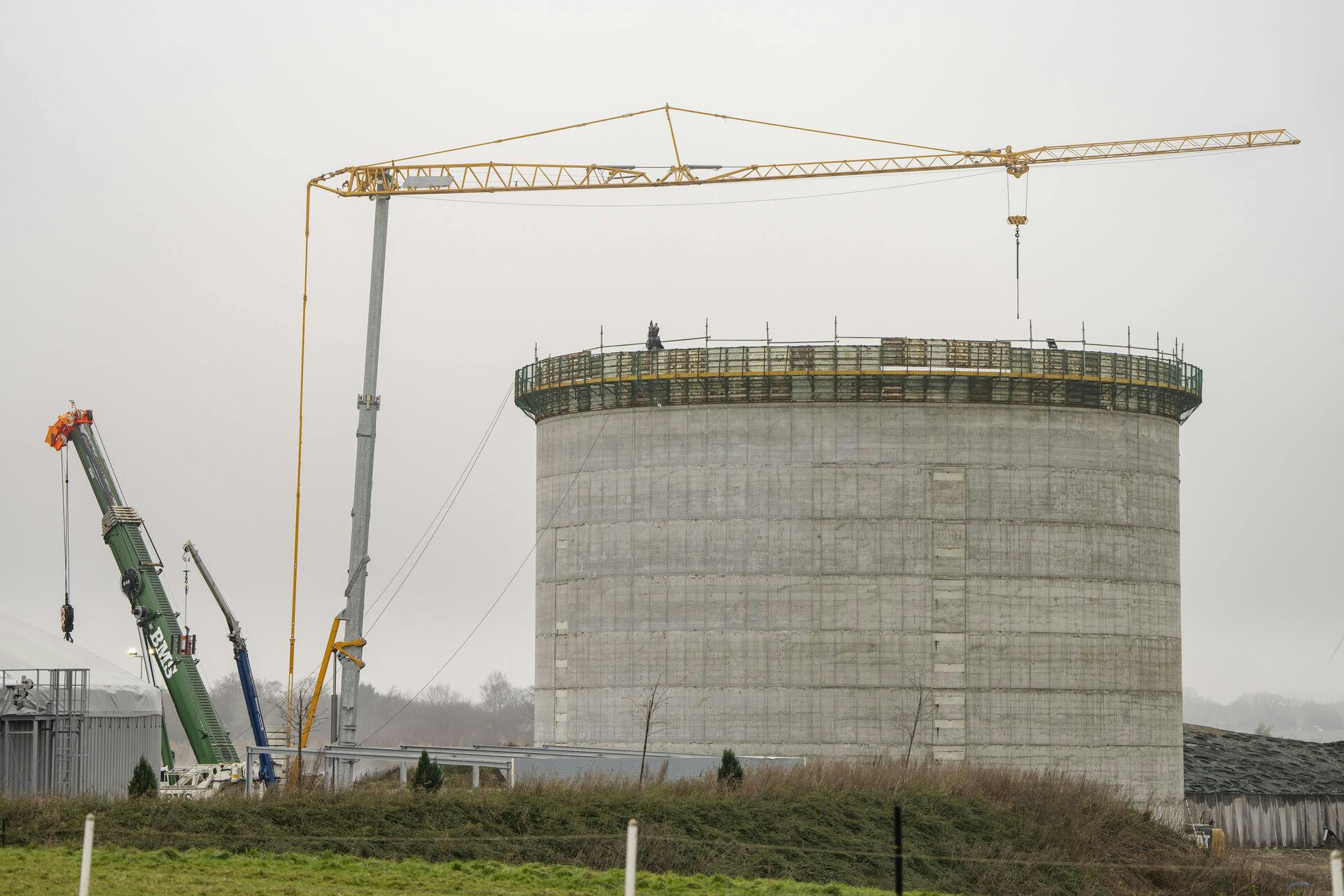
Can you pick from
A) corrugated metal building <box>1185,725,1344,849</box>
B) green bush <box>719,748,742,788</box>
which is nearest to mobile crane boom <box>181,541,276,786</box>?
green bush <box>719,748,742,788</box>

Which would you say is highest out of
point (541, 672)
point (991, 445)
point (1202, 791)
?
point (991, 445)

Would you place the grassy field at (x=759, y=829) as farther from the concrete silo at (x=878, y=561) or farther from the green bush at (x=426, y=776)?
the concrete silo at (x=878, y=561)

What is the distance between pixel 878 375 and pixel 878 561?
615 cm

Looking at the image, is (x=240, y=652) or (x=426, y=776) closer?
(x=426, y=776)

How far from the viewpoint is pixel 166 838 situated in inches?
1230

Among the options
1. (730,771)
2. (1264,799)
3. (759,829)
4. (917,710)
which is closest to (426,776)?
(759,829)

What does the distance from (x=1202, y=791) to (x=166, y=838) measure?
1789 inches

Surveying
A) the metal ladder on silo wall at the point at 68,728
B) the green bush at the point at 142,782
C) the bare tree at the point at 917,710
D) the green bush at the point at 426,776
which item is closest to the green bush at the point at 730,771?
the green bush at the point at 426,776

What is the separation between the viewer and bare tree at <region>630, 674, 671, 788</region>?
56.1 metres

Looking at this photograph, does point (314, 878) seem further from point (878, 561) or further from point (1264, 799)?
point (1264, 799)

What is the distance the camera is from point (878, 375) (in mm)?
56531

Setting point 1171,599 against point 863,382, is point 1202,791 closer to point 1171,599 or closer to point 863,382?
point 1171,599

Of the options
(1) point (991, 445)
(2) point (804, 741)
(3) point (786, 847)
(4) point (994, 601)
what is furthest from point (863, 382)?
(3) point (786, 847)

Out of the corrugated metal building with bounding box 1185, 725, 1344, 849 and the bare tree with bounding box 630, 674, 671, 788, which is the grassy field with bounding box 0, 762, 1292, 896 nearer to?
the bare tree with bounding box 630, 674, 671, 788
